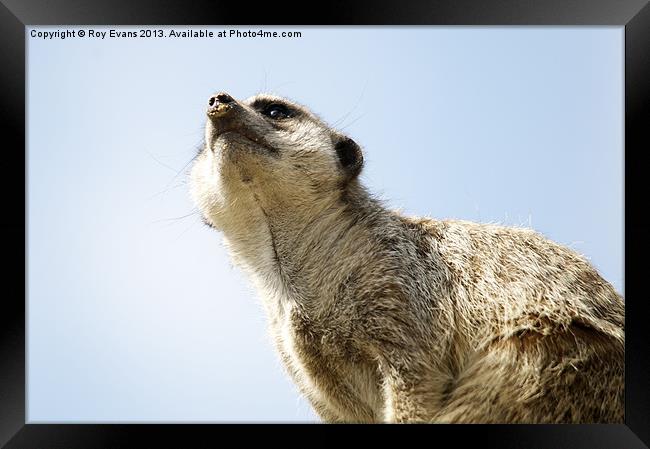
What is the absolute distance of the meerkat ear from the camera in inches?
337

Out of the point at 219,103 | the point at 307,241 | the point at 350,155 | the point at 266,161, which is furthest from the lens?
the point at 350,155

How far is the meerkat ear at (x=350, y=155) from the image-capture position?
8570mm

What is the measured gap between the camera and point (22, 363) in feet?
23.0

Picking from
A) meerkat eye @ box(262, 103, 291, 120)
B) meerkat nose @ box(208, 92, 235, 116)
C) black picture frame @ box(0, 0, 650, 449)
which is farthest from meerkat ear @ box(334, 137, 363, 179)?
black picture frame @ box(0, 0, 650, 449)

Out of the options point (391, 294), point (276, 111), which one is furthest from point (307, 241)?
point (276, 111)

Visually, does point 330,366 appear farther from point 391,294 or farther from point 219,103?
point 219,103

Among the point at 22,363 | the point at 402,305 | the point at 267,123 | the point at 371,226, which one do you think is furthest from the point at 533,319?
the point at 22,363

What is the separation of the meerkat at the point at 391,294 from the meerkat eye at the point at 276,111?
0.01m

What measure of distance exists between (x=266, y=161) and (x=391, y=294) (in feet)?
5.59

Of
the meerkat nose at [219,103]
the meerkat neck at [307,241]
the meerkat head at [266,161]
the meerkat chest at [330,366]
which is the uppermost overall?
the meerkat nose at [219,103]

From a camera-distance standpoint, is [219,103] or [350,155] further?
[350,155]

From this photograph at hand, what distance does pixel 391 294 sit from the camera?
7.61m
